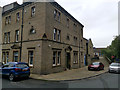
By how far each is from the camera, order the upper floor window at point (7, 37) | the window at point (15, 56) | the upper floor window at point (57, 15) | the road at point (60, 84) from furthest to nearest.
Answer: the upper floor window at point (7, 37)
the window at point (15, 56)
the upper floor window at point (57, 15)
the road at point (60, 84)

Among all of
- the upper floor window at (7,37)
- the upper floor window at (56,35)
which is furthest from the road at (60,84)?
the upper floor window at (7,37)

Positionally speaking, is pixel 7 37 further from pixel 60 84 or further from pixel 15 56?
pixel 60 84

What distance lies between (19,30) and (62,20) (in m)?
7.01

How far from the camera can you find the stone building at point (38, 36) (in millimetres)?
10922

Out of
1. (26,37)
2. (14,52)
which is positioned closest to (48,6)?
(26,37)

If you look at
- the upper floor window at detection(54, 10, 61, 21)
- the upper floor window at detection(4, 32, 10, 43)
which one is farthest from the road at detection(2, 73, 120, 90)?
the upper floor window at detection(4, 32, 10, 43)

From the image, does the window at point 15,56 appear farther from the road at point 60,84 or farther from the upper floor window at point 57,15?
the upper floor window at point 57,15

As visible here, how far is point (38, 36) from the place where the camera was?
36.9 ft

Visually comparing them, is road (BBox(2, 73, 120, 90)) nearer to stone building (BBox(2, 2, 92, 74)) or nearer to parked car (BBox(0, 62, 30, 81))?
parked car (BBox(0, 62, 30, 81))

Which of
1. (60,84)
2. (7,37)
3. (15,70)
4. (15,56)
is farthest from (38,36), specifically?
(7,37)

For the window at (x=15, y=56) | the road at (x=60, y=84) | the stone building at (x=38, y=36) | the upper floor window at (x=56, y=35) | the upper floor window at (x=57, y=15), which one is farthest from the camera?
the window at (x=15, y=56)

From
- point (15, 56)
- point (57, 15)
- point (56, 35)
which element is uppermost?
point (57, 15)

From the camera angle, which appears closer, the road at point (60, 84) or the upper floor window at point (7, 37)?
the road at point (60, 84)

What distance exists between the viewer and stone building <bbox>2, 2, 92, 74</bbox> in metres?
10.9
